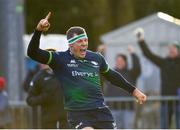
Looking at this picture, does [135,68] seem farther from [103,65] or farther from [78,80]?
[78,80]

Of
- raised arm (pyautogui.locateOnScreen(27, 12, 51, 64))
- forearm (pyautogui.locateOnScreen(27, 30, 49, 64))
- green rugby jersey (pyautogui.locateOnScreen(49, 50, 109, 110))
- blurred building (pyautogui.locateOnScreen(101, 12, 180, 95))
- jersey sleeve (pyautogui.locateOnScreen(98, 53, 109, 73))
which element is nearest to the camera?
raised arm (pyautogui.locateOnScreen(27, 12, 51, 64))

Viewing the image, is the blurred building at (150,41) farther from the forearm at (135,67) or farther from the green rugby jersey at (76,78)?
the green rugby jersey at (76,78)

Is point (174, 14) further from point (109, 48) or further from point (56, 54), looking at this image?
point (56, 54)

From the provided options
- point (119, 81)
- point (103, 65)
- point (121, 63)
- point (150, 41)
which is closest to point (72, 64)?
point (103, 65)

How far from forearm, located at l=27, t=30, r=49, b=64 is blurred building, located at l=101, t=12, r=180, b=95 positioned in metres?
8.57

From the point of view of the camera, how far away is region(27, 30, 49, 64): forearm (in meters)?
11.3

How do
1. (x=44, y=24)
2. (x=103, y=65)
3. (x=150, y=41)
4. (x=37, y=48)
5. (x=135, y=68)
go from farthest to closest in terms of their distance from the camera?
(x=150, y=41)
(x=135, y=68)
(x=103, y=65)
(x=37, y=48)
(x=44, y=24)

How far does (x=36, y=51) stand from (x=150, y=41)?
1016 centimetres

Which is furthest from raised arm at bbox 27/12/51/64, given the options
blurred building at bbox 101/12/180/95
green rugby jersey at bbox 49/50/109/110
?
blurred building at bbox 101/12/180/95

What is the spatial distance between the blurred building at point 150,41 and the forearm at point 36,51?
857cm

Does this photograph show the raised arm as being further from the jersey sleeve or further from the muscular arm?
the muscular arm

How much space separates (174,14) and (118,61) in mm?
16294

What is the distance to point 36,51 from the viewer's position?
1139cm

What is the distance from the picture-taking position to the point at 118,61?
18.3 m
